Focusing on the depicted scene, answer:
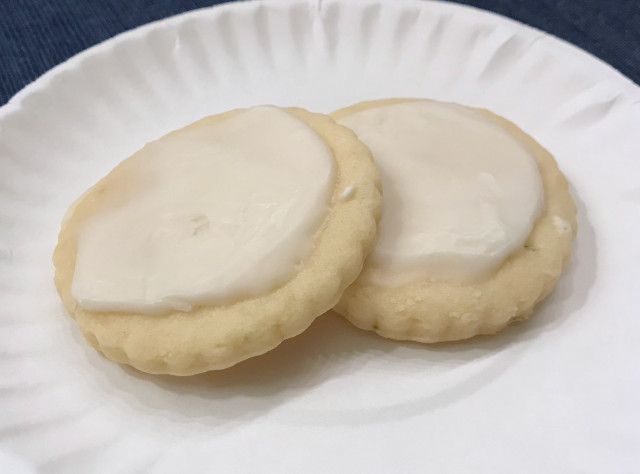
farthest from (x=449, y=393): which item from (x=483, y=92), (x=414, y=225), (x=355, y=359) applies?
(x=483, y=92)

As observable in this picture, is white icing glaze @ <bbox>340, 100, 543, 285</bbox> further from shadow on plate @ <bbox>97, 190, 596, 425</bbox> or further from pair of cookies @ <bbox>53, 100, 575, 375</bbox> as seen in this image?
shadow on plate @ <bbox>97, 190, 596, 425</bbox>

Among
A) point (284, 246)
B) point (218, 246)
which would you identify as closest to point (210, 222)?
point (218, 246)

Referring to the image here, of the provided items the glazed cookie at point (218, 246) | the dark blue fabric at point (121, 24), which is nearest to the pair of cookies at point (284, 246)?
the glazed cookie at point (218, 246)

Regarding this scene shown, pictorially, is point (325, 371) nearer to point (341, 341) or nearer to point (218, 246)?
point (341, 341)

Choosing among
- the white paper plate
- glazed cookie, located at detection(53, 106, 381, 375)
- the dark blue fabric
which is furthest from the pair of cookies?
the dark blue fabric

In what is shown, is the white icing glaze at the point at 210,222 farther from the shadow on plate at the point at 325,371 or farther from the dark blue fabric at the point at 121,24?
the dark blue fabric at the point at 121,24
